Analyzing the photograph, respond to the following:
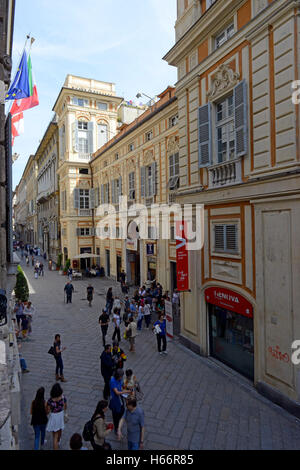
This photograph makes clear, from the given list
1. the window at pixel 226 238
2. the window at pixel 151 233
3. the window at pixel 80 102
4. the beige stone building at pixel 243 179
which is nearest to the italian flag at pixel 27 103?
the beige stone building at pixel 243 179

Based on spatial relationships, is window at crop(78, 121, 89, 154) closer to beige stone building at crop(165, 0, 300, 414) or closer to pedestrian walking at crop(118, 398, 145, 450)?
beige stone building at crop(165, 0, 300, 414)

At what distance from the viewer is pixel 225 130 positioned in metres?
10.0

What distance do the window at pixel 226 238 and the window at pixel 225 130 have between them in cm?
231

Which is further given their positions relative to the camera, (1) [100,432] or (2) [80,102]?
(2) [80,102]

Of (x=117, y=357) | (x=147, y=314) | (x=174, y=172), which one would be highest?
(x=174, y=172)

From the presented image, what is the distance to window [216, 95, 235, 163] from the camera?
32.1 feet

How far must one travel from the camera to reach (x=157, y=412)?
768 centimetres

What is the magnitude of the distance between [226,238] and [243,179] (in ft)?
6.65

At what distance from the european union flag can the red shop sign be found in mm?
9844

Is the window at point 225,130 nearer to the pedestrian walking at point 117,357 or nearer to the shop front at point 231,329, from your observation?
the shop front at point 231,329

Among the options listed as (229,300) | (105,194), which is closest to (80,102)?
(105,194)

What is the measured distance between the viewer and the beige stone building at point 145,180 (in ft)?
57.0

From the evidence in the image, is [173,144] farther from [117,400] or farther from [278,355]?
[117,400]

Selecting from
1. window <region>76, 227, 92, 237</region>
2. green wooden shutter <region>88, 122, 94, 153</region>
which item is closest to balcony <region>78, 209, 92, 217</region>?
window <region>76, 227, 92, 237</region>
